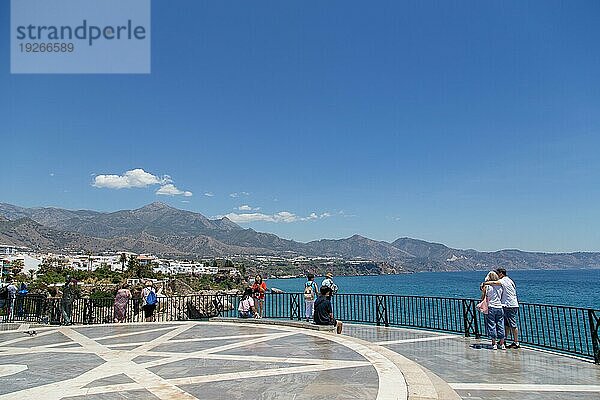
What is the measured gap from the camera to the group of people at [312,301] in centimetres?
1422

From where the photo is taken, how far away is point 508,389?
7.57 meters

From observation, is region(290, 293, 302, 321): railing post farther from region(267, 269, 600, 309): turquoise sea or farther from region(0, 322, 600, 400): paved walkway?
region(267, 269, 600, 309): turquoise sea

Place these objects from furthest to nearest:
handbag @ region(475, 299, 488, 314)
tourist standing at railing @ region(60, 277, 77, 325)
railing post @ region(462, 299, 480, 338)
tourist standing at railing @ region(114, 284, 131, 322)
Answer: tourist standing at railing @ region(114, 284, 131, 322)
tourist standing at railing @ region(60, 277, 77, 325)
railing post @ region(462, 299, 480, 338)
handbag @ region(475, 299, 488, 314)

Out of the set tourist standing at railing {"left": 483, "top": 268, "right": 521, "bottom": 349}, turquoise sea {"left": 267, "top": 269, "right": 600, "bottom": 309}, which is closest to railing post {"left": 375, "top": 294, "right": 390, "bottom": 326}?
tourist standing at railing {"left": 483, "top": 268, "right": 521, "bottom": 349}

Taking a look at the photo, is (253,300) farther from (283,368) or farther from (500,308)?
(500,308)

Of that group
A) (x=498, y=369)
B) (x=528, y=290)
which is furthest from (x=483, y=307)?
(x=528, y=290)

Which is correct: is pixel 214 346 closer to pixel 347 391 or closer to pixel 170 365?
pixel 170 365

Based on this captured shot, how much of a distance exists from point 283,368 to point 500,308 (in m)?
5.71

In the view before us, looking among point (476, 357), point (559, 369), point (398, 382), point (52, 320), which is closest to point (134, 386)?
point (398, 382)

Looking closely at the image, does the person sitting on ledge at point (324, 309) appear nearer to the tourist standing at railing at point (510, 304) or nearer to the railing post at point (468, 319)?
the railing post at point (468, 319)

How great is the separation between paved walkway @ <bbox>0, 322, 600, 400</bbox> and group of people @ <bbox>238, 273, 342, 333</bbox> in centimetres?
76

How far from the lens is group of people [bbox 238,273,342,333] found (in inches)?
560

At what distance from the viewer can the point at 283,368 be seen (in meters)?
8.97

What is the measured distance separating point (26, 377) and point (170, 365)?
2.58 metres
